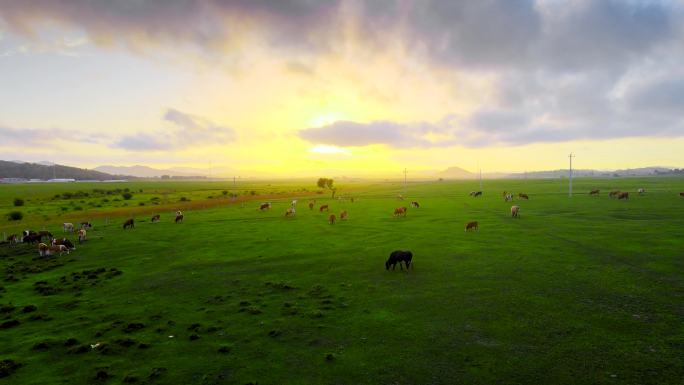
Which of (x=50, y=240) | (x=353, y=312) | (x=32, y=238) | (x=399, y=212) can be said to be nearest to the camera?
(x=353, y=312)

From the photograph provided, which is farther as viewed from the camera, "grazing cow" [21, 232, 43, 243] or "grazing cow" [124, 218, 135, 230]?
"grazing cow" [124, 218, 135, 230]

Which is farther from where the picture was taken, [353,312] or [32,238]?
[32,238]

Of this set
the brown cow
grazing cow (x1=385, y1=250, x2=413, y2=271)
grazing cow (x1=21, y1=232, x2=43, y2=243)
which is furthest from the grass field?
the brown cow

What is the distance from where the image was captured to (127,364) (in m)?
12.9

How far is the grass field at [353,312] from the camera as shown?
40.3 ft

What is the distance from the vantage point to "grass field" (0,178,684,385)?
1228 centimetres

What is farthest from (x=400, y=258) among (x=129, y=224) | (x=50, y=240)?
(x=129, y=224)

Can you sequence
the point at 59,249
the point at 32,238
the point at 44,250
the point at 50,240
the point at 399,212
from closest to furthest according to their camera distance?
the point at 44,250
the point at 59,249
the point at 32,238
the point at 50,240
the point at 399,212

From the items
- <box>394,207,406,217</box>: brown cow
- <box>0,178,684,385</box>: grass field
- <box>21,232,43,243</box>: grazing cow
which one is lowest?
<box>0,178,684,385</box>: grass field

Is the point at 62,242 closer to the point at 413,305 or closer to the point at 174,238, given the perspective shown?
the point at 174,238

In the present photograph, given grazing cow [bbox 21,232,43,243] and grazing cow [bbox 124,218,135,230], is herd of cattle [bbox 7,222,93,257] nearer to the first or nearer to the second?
grazing cow [bbox 21,232,43,243]

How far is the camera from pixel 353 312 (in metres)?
17.4

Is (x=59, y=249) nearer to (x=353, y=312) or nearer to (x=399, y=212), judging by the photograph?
(x=353, y=312)

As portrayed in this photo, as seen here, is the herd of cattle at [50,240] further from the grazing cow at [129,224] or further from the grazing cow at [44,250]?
the grazing cow at [129,224]
